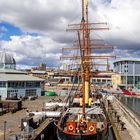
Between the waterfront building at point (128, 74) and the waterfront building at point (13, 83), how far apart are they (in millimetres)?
87362

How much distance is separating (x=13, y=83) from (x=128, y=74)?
109m

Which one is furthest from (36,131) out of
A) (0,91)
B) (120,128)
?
(0,91)

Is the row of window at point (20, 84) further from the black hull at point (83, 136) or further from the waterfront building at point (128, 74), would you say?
the waterfront building at point (128, 74)

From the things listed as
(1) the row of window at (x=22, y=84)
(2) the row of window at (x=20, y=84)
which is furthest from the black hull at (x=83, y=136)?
(1) the row of window at (x=22, y=84)

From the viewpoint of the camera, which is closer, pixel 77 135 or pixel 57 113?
pixel 77 135

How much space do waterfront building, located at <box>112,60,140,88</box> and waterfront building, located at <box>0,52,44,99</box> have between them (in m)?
87.4

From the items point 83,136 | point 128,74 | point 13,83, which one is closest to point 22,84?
point 13,83

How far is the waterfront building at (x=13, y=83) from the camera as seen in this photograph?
7988cm

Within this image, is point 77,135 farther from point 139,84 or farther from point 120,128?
point 139,84

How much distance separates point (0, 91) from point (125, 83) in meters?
112

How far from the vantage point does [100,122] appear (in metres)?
41.4

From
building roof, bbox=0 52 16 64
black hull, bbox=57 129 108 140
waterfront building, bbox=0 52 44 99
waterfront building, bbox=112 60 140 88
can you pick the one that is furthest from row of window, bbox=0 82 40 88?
waterfront building, bbox=112 60 140 88

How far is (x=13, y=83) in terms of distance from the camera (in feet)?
269

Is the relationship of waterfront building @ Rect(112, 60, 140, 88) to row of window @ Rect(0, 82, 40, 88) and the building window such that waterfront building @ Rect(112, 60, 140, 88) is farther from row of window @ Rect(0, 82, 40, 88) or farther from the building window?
the building window
